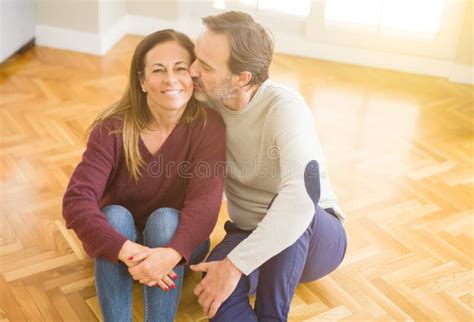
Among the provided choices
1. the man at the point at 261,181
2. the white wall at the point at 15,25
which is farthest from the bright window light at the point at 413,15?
the man at the point at 261,181

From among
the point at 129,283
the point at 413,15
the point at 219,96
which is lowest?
the point at 129,283

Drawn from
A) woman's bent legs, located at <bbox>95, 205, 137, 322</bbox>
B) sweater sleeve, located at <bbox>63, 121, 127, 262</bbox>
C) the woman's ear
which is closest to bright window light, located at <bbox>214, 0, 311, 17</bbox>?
the woman's ear

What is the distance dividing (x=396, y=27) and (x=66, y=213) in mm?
2735

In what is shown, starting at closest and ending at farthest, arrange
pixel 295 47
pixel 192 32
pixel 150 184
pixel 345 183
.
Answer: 1. pixel 150 184
2. pixel 345 183
3. pixel 295 47
4. pixel 192 32

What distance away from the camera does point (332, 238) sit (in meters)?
1.94

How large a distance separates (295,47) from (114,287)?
264 centimetres

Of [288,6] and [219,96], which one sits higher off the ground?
[219,96]

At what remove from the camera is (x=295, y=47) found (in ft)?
13.5

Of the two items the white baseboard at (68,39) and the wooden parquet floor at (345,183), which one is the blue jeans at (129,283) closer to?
the wooden parquet floor at (345,183)

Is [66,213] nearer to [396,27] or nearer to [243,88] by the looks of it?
[243,88]

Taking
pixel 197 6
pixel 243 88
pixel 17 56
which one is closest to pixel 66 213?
pixel 243 88

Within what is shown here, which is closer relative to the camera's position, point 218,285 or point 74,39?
point 218,285

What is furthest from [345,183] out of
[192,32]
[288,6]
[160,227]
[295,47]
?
[192,32]

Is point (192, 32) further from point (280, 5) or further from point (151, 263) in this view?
point (151, 263)
